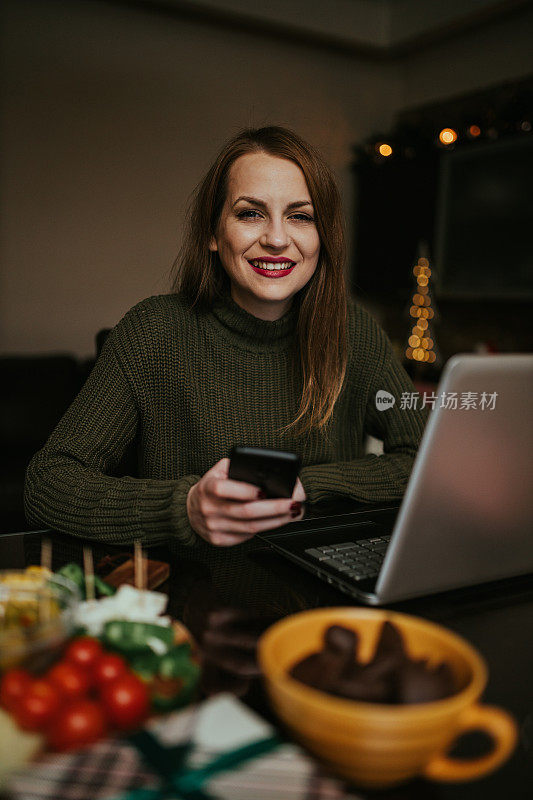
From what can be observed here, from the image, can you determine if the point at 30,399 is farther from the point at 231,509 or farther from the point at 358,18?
the point at 358,18

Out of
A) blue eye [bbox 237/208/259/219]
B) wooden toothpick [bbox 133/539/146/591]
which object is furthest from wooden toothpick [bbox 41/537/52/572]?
blue eye [bbox 237/208/259/219]

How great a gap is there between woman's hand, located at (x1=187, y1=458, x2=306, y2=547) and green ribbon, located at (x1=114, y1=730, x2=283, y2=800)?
0.38 meters

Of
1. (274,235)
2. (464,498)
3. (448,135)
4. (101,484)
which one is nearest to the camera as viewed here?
(464,498)

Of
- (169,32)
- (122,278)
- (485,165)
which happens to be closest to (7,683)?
(122,278)

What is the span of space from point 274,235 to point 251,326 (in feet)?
0.69

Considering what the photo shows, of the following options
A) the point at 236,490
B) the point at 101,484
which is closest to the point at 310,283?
the point at 101,484

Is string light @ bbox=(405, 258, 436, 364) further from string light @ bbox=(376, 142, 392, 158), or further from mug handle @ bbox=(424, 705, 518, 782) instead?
mug handle @ bbox=(424, 705, 518, 782)

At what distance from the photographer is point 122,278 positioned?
3.80 m

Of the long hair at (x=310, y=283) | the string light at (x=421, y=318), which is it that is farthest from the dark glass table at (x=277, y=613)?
the string light at (x=421, y=318)

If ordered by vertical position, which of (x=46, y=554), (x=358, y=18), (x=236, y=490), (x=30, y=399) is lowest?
(x=30, y=399)

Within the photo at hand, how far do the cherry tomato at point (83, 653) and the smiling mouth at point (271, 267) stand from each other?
3.16ft

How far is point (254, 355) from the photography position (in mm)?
1467

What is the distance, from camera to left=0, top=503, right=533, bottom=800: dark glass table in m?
0.50

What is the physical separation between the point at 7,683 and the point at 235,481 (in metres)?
0.40
